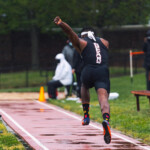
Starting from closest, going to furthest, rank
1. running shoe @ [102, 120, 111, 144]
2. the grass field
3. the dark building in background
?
running shoe @ [102, 120, 111, 144], the grass field, the dark building in background

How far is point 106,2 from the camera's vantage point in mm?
31031

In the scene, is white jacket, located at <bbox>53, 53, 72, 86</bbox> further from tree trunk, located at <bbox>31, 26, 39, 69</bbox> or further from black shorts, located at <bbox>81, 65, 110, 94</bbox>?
tree trunk, located at <bbox>31, 26, 39, 69</bbox>

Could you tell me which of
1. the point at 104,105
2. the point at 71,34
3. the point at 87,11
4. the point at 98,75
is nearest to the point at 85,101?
the point at 98,75

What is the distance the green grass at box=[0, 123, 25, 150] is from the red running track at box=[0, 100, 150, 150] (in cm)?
21

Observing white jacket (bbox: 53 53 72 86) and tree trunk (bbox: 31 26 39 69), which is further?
tree trunk (bbox: 31 26 39 69)

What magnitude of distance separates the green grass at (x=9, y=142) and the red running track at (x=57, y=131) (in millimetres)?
210

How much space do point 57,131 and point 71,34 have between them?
2.69 m

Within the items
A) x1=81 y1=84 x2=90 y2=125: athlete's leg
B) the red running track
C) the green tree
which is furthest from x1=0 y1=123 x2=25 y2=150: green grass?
the green tree

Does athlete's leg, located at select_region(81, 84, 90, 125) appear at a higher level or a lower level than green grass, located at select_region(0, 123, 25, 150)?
higher

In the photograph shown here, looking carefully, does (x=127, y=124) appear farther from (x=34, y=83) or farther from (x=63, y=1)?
(x=63, y=1)

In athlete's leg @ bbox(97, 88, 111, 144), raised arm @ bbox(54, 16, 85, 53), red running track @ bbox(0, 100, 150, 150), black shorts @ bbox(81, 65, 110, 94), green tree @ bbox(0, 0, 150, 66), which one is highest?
green tree @ bbox(0, 0, 150, 66)

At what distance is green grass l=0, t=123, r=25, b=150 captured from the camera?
8506 mm

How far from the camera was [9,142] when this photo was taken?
899 centimetres

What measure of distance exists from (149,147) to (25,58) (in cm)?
3404
